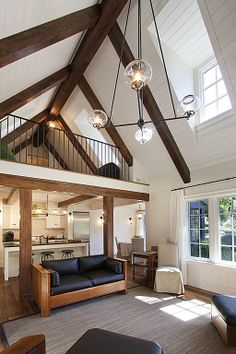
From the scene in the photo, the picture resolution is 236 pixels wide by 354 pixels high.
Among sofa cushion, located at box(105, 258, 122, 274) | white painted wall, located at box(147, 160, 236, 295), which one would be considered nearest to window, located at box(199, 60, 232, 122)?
white painted wall, located at box(147, 160, 236, 295)

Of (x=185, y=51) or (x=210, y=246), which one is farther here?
(x=210, y=246)

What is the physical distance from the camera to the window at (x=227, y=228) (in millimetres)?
4566

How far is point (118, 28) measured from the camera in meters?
4.00

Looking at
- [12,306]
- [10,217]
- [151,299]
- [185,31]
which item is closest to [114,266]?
[151,299]

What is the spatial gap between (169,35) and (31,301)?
537cm

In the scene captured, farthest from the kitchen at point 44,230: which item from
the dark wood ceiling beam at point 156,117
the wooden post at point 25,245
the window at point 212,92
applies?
the window at point 212,92

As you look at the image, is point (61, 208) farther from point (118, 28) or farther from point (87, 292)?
point (118, 28)

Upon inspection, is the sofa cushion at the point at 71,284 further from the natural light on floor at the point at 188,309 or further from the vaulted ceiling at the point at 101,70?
the vaulted ceiling at the point at 101,70

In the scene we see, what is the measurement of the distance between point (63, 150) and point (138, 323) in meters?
6.64

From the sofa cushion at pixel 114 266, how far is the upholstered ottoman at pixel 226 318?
195 cm

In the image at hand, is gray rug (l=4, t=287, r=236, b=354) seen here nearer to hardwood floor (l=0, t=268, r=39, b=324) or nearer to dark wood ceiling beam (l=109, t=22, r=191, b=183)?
hardwood floor (l=0, t=268, r=39, b=324)

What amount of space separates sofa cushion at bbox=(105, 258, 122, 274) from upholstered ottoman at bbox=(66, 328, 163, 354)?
8.01ft

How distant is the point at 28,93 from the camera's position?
15.6ft

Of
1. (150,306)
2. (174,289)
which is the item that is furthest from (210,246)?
(150,306)
